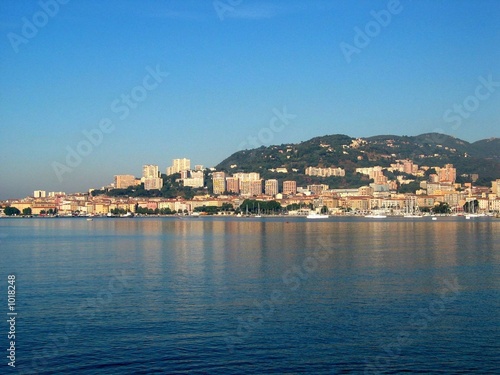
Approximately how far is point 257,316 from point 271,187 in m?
121

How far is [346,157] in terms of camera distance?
154625 millimetres

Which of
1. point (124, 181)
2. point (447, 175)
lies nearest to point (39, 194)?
point (124, 181)

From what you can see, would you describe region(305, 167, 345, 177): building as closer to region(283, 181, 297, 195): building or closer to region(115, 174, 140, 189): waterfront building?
region(283, 181, 297, 195): building

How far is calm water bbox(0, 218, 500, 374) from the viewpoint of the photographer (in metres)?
9.40

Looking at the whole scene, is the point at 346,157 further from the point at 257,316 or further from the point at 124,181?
the point at 257,316

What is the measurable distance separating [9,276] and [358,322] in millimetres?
10077

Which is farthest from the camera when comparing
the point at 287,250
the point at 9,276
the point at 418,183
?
the point at 418,183

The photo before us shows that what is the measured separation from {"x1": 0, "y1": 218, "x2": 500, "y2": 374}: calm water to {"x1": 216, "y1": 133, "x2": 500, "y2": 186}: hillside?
123 meters

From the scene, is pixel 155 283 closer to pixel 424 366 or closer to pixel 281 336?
pixel 281 336

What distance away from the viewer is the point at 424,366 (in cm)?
920

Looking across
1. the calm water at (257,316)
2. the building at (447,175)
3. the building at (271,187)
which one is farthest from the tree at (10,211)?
the calm water at (257,316)

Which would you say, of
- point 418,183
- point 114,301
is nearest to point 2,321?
point 114,301

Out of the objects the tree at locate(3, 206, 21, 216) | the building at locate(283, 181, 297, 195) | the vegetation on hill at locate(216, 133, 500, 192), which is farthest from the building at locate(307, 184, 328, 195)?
the tree at locate(3, 206, 21, 216)

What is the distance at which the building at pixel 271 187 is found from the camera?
13212 centimetres
